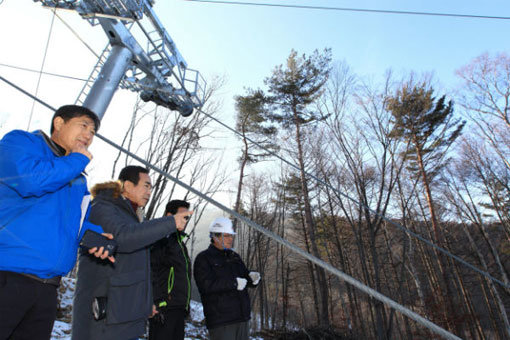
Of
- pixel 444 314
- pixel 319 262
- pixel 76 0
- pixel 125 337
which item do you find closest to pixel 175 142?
pixel 76 0

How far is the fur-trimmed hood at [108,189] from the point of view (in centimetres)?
185

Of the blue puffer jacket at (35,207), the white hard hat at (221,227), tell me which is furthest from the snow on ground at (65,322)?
the blue puffer jacket at (35,207)

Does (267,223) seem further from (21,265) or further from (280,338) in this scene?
(21,265)

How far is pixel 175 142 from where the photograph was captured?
766 cm

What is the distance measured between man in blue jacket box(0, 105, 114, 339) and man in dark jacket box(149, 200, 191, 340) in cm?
130

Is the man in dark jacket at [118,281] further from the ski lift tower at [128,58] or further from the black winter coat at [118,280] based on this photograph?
the ski lift tower at [128,58]

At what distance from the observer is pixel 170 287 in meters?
2.48

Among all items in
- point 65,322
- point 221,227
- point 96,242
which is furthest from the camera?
point 65,322

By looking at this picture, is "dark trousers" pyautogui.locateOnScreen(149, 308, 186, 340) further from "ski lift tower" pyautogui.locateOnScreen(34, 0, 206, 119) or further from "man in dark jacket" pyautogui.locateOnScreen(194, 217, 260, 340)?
"ski lift tower" pyautogui.locateOnScreen(34, 0, 206, 119)

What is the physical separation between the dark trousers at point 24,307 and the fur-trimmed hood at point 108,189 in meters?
0.76

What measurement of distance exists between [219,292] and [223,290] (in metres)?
0.06

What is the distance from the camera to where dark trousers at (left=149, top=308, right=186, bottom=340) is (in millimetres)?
2316

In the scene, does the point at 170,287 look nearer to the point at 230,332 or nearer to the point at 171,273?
the point at 171,273

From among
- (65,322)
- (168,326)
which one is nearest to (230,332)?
(168,326)
